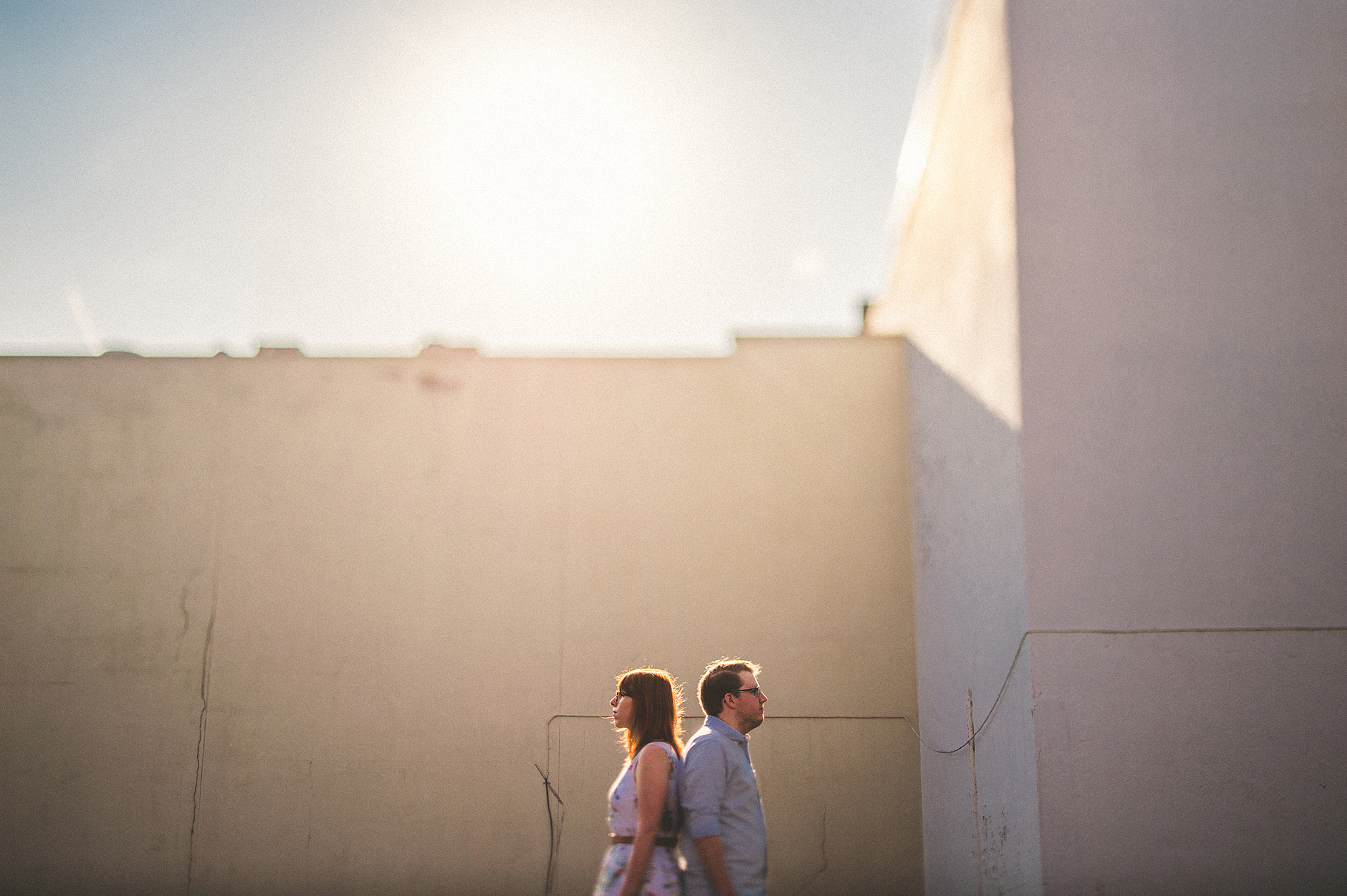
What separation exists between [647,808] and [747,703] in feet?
1.73

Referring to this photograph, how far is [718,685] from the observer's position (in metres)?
3.46

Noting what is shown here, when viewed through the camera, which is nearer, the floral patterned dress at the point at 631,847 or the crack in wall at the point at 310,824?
the floral patterned dress at the point at 631,847

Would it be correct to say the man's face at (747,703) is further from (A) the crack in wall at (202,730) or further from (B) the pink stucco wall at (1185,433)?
(A) the crack in wall at (202,730)

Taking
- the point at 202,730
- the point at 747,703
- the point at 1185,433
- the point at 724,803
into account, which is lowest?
the point at 202,730

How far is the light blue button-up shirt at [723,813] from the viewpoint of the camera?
3.11 m

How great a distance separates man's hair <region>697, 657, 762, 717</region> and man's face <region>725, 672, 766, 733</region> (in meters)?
0.02

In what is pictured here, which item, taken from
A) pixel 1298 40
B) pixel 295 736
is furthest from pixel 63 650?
pixel 1298 40

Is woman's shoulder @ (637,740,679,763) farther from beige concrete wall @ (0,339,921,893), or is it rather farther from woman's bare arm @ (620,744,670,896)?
beige concrete wall @ (0,339,921,893)

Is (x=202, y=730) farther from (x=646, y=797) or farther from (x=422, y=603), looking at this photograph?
(x=646, y=797)

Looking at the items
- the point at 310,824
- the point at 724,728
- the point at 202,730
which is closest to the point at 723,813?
the point at 724,728

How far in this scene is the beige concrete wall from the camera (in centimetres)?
739

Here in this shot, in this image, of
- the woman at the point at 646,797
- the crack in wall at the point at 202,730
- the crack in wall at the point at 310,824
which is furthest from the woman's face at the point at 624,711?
the crack in wall at the point at 202,730

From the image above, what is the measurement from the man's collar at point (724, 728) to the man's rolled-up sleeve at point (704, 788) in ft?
0.36

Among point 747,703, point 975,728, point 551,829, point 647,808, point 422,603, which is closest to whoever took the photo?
point 647,808
